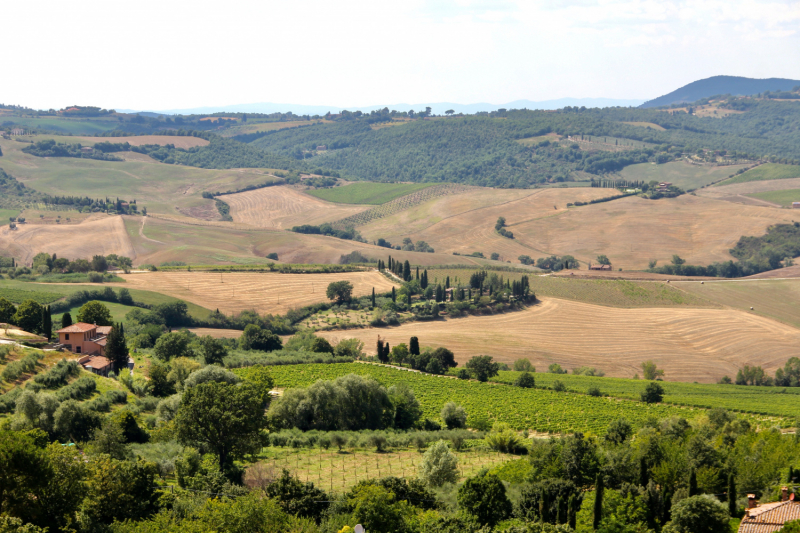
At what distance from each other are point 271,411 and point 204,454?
1093 cm

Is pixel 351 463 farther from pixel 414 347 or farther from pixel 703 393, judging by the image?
pixel 703 393

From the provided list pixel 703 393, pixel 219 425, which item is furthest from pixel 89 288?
pixel 703 393

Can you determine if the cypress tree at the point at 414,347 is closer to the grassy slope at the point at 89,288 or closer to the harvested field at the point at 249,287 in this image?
Result: the harvested field at the point at 249,287

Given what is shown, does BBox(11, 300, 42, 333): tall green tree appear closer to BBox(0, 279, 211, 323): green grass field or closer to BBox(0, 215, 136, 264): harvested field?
BBox(0, 279, 211, 323): green grass field

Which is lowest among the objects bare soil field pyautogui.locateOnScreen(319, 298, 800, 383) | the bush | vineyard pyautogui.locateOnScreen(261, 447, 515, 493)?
bare soil field pyautogui.locateOnScreen(319, 298, 800, 383)

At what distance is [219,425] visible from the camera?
50.2 m

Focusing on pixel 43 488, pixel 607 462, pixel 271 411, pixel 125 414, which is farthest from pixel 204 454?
pixel 607 462

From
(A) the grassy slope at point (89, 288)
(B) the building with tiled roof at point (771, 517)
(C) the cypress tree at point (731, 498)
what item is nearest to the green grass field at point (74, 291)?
(A) the grassy slope at point (89, 288)

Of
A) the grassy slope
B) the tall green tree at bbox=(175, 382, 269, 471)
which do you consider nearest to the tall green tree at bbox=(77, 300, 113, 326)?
the grassy slope

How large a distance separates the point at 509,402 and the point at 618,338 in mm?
49205

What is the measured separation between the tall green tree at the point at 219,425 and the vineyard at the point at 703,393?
4153 cm

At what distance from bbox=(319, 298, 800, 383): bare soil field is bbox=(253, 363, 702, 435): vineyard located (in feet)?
70.9

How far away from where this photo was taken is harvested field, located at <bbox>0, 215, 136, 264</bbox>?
172375 millimetres

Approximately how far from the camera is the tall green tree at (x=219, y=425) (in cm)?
5022
